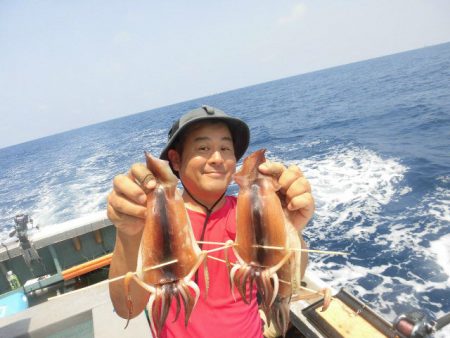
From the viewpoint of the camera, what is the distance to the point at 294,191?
2.39 m

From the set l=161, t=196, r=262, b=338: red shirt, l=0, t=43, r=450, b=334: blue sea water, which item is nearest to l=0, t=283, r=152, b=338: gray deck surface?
l=161, t=196, r=262, b=338: red shirt

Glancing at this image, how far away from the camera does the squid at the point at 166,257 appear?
203cm

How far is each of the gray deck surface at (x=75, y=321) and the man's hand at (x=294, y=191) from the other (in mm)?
3155

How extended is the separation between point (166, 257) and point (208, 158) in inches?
42.3

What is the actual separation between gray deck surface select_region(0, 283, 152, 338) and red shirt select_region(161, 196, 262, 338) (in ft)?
5.94

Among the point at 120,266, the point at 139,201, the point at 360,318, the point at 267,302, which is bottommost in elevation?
the point at 360,318

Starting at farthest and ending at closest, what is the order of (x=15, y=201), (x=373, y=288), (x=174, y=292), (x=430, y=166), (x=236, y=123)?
(x=15, y=201), (x=430, y=166), (x=373, y=288), (x=236, y=123), (x=174, y=292)

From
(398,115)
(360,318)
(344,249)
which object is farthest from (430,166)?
(398,115)

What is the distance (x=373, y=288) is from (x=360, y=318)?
4.72m

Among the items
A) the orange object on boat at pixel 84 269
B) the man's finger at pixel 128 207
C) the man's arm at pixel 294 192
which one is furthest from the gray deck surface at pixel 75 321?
the man's arm at pixel 294 192

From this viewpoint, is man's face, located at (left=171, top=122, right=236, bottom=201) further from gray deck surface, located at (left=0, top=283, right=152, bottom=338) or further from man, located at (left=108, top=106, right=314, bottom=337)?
gray deck surface, located at (left=0, top=283, right=152, bottom=338)

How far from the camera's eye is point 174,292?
2033 millimetres

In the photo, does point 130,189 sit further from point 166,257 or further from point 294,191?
point 294,191

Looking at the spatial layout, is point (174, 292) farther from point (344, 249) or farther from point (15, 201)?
point (15, 201)
